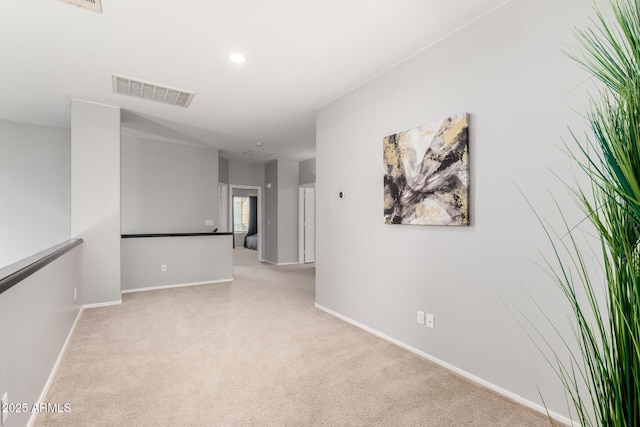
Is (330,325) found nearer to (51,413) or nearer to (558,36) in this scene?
(51,413)

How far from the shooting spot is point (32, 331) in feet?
→ 6.27

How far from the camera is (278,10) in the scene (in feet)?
7.35

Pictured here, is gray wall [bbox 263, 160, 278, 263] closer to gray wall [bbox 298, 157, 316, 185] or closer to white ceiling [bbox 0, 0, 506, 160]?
gray wall [bbox 298, 157, 316, 185]

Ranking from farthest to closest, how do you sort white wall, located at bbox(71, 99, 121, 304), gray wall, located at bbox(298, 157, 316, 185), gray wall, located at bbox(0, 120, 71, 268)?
gray wall, located at bbox(298, 157, 316, 185)
gray wall, located at bbox(0, 120, 71, 268)
white wall, located at bbox(71, 99, 121, 304)

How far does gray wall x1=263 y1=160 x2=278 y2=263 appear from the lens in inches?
310

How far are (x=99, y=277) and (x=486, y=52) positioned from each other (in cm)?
481

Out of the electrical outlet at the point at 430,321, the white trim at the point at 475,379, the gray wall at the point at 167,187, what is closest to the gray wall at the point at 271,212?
the gray wall at the point at 167,187

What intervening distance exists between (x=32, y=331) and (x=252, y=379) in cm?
138

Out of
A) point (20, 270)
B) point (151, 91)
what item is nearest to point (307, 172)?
point (151, 91)

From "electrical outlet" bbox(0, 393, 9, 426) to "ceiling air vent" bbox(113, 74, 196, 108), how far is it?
2924 millimetres

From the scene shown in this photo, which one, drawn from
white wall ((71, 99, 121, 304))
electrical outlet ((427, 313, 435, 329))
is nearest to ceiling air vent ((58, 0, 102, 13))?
white wall ((71, 99, 121, 304))

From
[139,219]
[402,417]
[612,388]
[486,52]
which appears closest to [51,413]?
→ [402,417]

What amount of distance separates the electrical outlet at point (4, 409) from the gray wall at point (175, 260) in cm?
382

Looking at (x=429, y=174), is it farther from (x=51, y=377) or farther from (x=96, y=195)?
(x=96, y=195)
